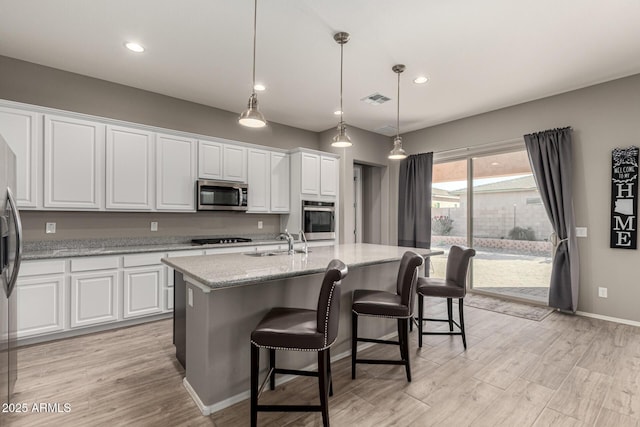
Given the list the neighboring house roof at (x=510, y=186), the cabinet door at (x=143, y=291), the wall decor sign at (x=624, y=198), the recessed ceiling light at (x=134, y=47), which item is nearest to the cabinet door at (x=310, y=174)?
the cabinet door at (x=143, y=291)

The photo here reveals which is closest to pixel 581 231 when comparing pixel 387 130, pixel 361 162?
pixel 387 130

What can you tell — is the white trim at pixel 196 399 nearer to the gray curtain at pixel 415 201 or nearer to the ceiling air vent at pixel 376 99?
the ceiling air vent at pixel 376 99

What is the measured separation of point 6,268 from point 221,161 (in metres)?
2.98

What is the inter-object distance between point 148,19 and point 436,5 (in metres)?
2.41

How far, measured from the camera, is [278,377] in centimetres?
234

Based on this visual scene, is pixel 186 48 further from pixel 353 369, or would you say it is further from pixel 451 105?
pixel 451 105

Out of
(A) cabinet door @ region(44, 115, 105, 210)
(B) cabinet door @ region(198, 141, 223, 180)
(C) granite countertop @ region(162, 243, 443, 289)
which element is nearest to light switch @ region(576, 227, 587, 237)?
(C) granite countertop @ region(162, 243, 443, 289)

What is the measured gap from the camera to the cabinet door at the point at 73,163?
Answer: 324cm

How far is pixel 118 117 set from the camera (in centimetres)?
387

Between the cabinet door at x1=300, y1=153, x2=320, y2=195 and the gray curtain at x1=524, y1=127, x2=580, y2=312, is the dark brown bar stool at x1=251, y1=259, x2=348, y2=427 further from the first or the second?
the gray curtain at x1=524, y1=127, x2=580, y2=312

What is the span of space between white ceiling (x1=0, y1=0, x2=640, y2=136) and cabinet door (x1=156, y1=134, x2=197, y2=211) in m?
0.72

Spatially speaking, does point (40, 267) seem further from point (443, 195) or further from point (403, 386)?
point (443, 195)

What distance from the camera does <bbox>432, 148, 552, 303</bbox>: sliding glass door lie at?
4.54 metres

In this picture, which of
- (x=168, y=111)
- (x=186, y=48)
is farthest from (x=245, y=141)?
(x=186, y=48)
